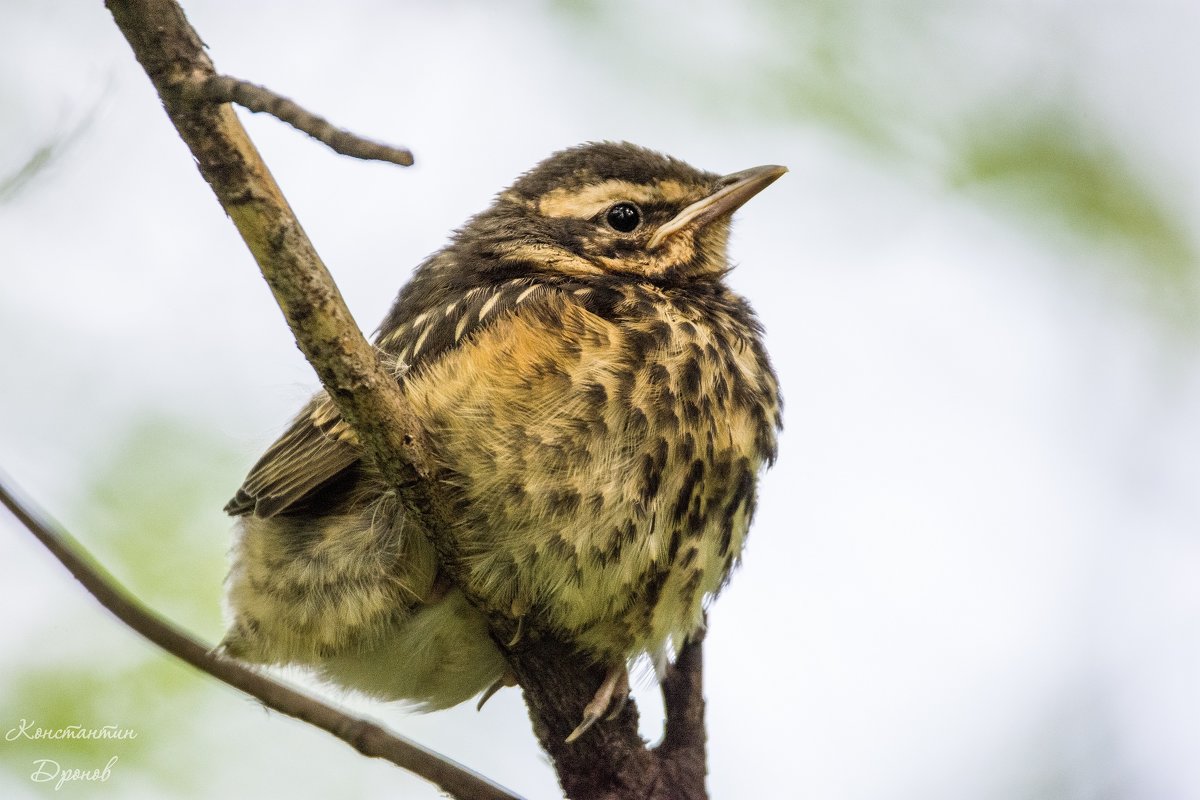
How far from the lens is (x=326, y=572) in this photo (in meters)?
3.89

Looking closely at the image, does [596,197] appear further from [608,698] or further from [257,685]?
[257,685]

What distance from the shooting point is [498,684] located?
440 cm

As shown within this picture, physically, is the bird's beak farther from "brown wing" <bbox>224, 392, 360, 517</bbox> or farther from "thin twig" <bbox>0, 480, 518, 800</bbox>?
"thin twig" <bbox>0, 480, 518, 800</bbox>

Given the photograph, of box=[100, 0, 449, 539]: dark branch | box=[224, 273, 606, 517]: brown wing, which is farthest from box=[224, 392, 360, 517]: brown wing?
box=[100, 0, 449, 539]: dark branch

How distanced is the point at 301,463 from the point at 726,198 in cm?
192

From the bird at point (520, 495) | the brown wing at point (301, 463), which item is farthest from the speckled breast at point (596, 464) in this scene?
the brown wing at point (301, 463)

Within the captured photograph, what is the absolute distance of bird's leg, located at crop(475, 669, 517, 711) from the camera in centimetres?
432

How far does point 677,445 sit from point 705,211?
4.39 feet

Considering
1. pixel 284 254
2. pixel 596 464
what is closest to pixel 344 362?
pixel 284 254

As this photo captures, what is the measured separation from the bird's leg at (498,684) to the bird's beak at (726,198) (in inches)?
66.6

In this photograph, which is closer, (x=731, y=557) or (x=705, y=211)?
(x=731, y=557)

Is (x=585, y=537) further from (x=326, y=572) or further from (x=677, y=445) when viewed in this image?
(x=326, y=572)

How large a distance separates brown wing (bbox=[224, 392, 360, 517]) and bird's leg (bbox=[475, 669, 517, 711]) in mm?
927

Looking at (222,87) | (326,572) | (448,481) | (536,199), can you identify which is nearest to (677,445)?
(448,481)
